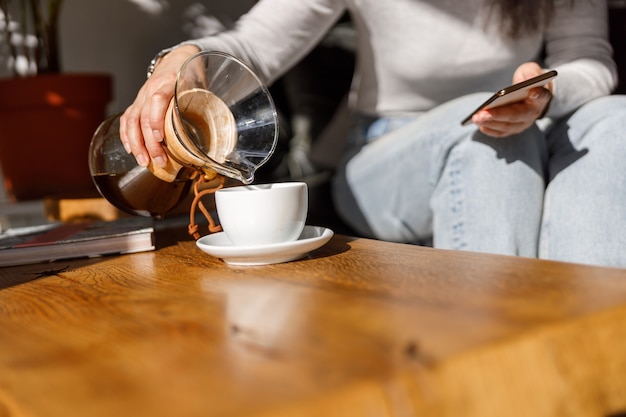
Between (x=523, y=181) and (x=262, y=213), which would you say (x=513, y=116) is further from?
(x=262, y=213)

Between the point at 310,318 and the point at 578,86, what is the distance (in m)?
0.87

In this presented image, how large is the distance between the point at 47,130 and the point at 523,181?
149 centimetres

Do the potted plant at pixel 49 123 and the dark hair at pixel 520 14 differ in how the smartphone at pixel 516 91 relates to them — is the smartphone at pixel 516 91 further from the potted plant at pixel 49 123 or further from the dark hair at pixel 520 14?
the potted plant at pixel 49 123

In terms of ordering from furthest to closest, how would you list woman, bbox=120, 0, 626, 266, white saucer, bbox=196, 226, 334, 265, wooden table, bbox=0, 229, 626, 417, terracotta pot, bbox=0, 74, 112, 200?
terracotta pot, bbox=0, 74, 112, 200 → woman, bbox=120, 0, 626, 266 → white saucer, bbox=196, 226, 334, 265 → wooden table, bbox=0, 229, 626, 417

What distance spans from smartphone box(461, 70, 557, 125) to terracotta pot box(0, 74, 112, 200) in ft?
4.58

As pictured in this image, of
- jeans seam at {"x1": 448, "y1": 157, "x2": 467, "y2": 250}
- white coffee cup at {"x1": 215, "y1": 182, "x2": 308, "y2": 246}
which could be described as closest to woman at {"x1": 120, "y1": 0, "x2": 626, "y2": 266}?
jeans seam at {"x1": 448, "y1": 157, "x2": 467, "y2": 250}

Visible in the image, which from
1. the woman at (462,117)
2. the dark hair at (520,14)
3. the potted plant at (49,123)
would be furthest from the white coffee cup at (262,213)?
the potted plant at (49,123)

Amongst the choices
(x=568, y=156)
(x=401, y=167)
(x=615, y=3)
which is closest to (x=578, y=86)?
(x=568, y=156)

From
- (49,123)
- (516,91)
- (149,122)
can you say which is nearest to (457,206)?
(516,91)

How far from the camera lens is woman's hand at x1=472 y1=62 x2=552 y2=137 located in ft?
3.67

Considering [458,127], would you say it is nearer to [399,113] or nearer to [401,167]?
[401,167]

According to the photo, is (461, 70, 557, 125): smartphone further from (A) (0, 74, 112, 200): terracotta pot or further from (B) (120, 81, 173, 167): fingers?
(A) (0, 74, 112, 200): terracotta pot

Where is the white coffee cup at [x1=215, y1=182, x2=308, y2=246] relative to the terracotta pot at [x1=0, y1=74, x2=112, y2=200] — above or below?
above

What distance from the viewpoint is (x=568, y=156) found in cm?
119
